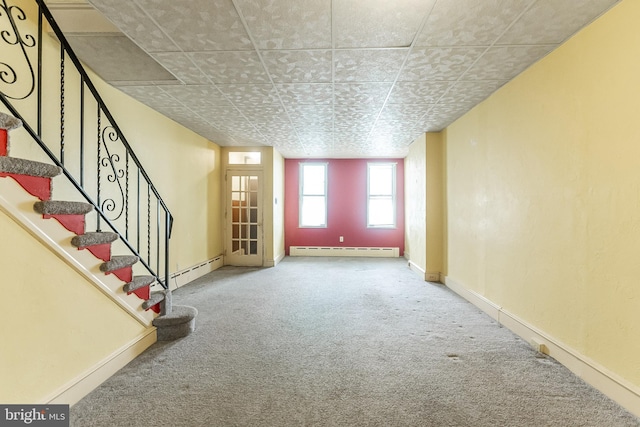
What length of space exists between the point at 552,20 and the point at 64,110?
3.87 metres

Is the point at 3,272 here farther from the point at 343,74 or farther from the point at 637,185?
the point at 637,185

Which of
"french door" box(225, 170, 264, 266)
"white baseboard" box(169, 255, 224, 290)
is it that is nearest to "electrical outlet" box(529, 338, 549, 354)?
"white baseboard" box(169, 255, 224, 290)

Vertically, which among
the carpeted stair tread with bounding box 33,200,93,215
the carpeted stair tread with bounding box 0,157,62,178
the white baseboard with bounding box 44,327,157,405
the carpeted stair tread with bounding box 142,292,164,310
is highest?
the carpeted stair tread with bounding box 0,157,62,178

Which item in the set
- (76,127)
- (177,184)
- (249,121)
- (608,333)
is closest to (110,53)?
(76,127)

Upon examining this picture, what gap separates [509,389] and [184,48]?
3440 mm

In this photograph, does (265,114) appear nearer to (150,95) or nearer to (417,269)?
(150,95)

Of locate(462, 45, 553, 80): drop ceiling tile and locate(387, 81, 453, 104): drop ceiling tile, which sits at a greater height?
locate(387, 81, 453, 104): drop ceiling tile

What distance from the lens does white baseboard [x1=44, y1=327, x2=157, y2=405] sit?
1.55m

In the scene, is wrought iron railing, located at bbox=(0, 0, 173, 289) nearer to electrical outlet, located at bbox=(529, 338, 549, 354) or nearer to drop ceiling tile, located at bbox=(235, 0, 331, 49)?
drop ceiling tile, located at bbox=(235, 0, 331, 49)

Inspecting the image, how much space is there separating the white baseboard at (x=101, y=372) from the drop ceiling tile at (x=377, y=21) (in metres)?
2.83

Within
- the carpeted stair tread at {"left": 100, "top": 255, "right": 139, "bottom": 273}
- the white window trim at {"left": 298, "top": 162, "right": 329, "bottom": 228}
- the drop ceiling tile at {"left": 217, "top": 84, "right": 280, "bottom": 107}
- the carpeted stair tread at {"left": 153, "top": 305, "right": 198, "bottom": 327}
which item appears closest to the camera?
the carpeted stair tread at {"left": 100, "top": 255, "right": 139, "bottom": 273}

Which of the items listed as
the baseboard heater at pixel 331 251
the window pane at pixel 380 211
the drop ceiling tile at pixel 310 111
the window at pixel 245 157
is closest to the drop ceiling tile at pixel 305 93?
the drop ceiling tile at pixel 310 111

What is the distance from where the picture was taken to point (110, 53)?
2.35m

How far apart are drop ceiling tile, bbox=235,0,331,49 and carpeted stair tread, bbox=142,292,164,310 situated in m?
2.28
